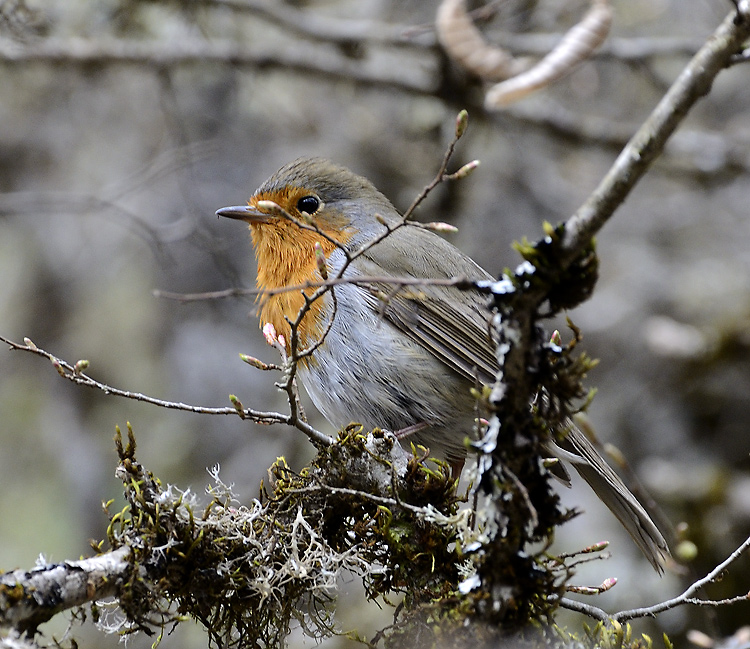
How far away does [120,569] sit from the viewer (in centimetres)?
217

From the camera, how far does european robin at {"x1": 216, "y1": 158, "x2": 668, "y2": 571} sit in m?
3.29

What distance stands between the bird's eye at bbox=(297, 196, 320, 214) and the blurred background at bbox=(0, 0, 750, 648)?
50.2 inches

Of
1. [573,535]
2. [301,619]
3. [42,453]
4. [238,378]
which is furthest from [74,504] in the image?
[301,619]

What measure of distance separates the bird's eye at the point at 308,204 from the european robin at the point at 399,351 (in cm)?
27

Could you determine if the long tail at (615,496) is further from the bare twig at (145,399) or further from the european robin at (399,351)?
the bare twig at (145,399)

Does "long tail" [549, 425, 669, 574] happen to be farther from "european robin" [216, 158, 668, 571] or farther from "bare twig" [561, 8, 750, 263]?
"bare twig" [561, 8, 750, 263]

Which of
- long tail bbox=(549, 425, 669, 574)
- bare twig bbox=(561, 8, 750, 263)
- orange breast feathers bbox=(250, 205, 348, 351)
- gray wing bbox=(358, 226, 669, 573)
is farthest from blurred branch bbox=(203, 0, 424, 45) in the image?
bare twig bbox=(561, 8, 750, 263)

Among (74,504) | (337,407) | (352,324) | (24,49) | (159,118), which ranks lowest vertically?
(337,407)

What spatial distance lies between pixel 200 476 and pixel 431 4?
4.52 metres

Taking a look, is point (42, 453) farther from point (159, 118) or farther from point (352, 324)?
point (352, 324)

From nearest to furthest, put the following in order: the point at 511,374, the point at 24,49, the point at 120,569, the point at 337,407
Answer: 1. the point at 511,374
2. the point at 120,569
3. the point at 337,407
4. the point at 24,49

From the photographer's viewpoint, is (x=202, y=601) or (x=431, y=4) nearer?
(x=202, y=601)

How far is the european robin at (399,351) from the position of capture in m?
3.29

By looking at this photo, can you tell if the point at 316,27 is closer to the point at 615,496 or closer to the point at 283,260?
the point at 283,260
